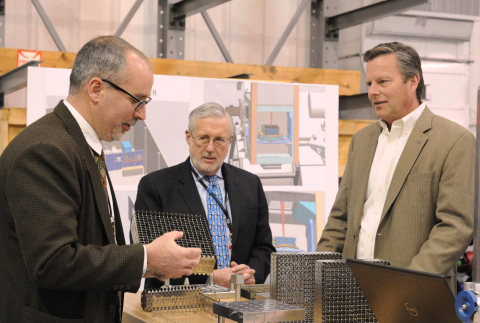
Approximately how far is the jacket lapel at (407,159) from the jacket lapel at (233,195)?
811mm

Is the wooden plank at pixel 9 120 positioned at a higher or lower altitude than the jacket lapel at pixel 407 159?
higher

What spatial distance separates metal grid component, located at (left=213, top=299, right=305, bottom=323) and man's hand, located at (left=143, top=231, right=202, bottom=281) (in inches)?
6.7

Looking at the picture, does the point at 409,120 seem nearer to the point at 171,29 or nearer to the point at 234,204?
the point at 234,204

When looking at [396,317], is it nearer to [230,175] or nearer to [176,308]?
[176,308]

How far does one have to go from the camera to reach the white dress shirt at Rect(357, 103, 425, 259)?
2.38m

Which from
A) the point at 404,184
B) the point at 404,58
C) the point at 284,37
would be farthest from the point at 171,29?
the point at 404,184

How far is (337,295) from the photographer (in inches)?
68.4

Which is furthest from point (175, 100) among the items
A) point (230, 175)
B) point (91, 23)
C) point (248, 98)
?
point (91, 23)

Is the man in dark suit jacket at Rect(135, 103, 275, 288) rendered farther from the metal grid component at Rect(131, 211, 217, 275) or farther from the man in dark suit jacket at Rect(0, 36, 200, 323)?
the man in dark suit jacket at Rect(0, 36, 200, 323)

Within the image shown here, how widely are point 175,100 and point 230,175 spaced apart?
1325 mm

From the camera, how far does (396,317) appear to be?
1.56 m

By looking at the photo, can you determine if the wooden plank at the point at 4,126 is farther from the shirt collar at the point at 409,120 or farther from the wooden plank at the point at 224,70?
the shirt collar at the point at 409,120

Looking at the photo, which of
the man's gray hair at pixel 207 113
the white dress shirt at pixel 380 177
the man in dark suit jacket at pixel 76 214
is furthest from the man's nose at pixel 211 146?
the man in dark suit jacket at pixel 76 214

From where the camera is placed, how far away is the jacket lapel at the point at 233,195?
9.38 feet
